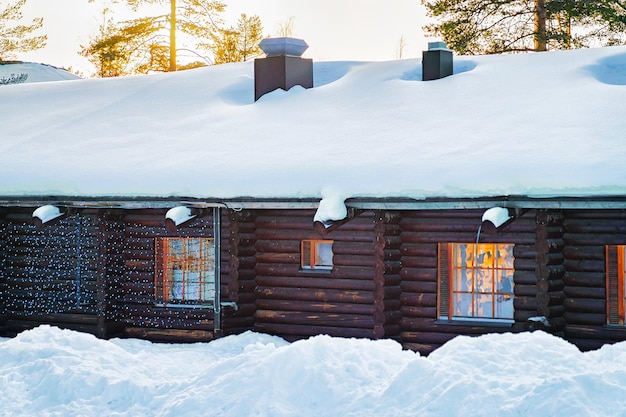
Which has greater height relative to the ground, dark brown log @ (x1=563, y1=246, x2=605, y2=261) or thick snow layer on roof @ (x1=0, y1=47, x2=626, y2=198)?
thick snow layer on roof @ (x1=0, y1=47, x2=626, y2=198)

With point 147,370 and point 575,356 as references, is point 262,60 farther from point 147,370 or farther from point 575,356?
point 575,356

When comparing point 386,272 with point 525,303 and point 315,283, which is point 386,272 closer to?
point 315,283

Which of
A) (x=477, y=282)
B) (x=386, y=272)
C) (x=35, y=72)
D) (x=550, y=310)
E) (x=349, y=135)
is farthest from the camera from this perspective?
(x=35, y=72)

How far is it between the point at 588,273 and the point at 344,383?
529 cm

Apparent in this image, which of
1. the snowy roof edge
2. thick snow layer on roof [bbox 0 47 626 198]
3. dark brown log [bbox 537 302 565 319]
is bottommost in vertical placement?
dark brown log [bbox 537 302 565 319]

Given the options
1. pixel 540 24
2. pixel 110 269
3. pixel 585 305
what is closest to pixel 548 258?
pixel 585 305

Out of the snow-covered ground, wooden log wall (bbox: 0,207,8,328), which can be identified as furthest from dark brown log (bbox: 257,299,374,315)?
wooden log wall (bbox: 0,207,8,328)

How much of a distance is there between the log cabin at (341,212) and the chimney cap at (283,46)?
3.68ft

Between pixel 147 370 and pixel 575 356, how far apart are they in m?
5.25

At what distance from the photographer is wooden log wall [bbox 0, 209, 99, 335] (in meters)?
18.9

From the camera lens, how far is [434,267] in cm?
1667

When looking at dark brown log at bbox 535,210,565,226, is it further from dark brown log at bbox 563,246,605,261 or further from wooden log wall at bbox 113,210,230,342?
wooden log wall at bbox 113,210,230,342

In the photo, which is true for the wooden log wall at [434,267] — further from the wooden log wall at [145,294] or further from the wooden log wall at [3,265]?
the wooden log wall at [3,265]

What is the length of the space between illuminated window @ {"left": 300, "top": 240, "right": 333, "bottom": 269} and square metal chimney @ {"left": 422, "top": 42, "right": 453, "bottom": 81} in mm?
4215
